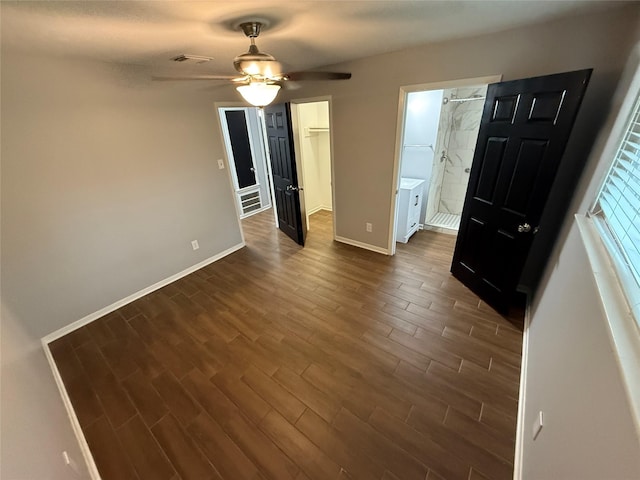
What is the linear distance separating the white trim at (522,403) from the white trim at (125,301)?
3.46 m

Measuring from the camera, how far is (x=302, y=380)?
192cm

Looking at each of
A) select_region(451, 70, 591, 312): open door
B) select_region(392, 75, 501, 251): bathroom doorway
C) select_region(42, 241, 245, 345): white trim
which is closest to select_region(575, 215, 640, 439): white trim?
select_region(451, 70, 591, 312): open door

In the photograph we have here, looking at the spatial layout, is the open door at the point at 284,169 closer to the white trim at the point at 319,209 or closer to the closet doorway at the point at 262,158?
the closet doorway at the point at 262,158

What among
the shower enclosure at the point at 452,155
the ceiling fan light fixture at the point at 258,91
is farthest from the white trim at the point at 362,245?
the ceiling fan light fixture at the point at 258,91

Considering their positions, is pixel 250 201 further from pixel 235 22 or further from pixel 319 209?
pixel 235 22

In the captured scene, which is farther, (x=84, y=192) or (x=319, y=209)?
(x=319, y=209)

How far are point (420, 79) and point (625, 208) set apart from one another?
1971 mm

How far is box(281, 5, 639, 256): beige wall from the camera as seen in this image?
1754mm

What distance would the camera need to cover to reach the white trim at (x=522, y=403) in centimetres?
139

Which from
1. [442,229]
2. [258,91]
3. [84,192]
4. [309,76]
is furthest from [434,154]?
[84,192]

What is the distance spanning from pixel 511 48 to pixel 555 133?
0.82 meters

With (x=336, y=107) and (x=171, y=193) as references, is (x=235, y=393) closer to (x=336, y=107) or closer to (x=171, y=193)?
(x=171, y=193)

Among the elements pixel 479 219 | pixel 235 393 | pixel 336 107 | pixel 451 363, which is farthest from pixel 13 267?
pixel 479 219

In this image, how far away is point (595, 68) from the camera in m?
1.79
